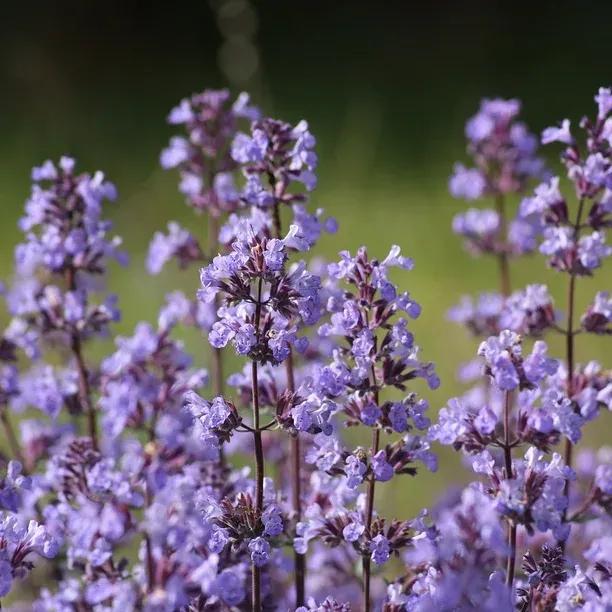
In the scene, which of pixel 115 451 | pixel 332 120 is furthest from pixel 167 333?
pixel 332 120

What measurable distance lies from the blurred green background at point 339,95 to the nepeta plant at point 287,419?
3.84ft

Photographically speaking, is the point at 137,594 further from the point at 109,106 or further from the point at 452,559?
the point at 109,106

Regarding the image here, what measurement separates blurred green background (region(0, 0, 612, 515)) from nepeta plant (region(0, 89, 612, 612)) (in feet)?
3.84

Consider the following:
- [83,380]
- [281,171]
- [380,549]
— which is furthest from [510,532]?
[83,380]

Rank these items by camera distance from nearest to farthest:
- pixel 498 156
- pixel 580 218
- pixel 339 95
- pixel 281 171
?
1. pixel 281 171
2. pixel 580 218
3. pixel 498 156
4. pixel 339 95

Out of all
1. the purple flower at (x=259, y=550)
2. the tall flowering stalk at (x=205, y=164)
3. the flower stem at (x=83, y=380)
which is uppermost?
the tall flowering stalk at (x=205, y=164)

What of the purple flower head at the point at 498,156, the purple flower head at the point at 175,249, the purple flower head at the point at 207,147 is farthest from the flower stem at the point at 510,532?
the purple flower head at the point at 498,156

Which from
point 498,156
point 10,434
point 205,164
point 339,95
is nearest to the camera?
point 10,434

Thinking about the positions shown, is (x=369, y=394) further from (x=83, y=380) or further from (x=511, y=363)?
(x=83, y=380)

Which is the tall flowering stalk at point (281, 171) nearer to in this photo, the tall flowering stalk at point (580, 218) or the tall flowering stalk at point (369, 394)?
the tall flowering stalk at point (369, 394)

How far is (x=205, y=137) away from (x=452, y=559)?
57.2 inches

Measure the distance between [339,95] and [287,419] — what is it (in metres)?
9.69

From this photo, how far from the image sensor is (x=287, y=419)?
1903mm

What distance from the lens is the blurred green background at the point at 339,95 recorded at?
6293 mm
